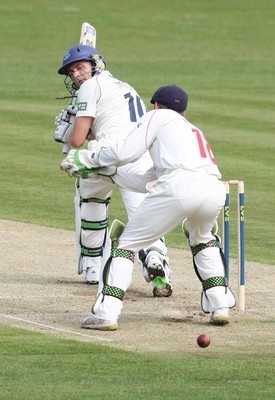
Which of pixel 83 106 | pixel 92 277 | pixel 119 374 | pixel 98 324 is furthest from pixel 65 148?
pixel 119 374

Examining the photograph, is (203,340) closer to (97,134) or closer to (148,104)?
(97,134)

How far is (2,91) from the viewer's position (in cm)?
2372

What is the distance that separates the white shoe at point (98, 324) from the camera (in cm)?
864

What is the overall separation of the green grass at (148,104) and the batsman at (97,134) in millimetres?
Result: 1751

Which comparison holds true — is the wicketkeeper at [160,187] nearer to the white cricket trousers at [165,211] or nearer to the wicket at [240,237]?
the white cricket trousers at [165,211]

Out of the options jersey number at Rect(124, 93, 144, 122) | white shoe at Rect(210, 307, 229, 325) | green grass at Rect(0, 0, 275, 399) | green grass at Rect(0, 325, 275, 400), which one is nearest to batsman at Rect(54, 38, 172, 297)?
jersey number at Rect(124, 93, 144, 122)

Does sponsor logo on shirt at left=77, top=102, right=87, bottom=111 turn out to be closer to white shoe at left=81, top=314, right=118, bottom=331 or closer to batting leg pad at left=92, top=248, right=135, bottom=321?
batting leg pad at left=92, top=248, right=135, bottom=321

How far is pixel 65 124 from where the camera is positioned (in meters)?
10.3

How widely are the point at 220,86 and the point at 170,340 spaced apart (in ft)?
53.8

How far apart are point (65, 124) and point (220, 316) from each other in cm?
232

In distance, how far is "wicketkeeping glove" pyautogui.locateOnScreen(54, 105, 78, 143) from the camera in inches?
405

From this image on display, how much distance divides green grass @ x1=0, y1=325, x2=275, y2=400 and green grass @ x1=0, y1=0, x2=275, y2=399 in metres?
0.01

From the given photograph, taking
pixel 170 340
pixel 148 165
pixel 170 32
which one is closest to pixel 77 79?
pixel 148 165

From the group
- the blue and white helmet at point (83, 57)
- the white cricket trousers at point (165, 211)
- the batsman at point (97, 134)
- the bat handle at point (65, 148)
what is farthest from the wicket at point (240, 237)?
the blue and white helmet at point (83, 57)
